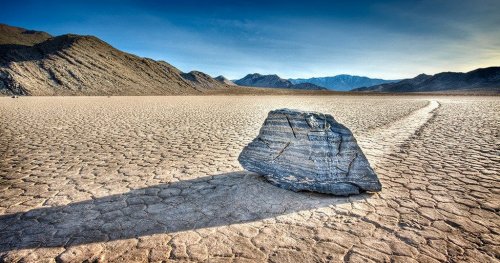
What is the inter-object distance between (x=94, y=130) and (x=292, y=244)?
27.8ft

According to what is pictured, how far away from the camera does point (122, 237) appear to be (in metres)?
2.71

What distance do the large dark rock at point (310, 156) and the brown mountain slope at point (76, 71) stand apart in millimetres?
45110

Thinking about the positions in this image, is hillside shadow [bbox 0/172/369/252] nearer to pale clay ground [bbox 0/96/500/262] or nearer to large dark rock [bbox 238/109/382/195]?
pale clay ground [bbox 0/96/500/262]

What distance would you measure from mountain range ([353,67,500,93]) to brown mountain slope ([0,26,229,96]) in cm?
10419

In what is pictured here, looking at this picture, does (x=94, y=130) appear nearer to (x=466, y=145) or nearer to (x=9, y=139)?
(x=9, y=139)

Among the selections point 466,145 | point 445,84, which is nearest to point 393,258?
point 466,145

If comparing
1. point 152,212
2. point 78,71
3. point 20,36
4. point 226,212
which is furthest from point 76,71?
point 20,36

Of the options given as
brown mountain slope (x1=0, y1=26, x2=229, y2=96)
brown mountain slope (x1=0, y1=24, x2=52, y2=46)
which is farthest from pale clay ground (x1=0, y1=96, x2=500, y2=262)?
brown mountain slope (x1=0, y1=24, x2=52, y2=46)

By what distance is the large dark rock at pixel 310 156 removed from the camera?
12.1 ft

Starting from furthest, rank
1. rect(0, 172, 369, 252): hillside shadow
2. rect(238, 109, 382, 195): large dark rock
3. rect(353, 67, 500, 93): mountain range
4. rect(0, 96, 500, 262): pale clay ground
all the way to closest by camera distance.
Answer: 1. rect(353, 67, 500, 93): mountain range
2. rect(238, 109, 382, 195): large dark rock
3. rect(0, 172, 369, 252): hillside shadow
4. rect(0, 96, 500, 262): pale clay ground

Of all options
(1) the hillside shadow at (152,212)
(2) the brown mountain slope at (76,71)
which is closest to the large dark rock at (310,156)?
(1) the hillside shadow at (152,212)

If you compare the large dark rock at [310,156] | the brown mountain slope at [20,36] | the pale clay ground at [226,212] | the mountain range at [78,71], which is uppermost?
the brown mountain slope at [20,36]

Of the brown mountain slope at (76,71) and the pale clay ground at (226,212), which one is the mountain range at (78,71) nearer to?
the brown mountain slope at (76,71)

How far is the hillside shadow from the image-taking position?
275cm
